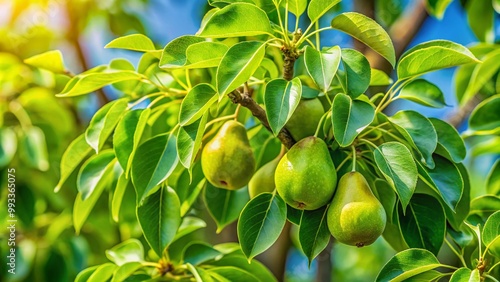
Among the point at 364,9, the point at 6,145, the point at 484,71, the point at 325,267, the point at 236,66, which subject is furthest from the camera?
the point at 364,9

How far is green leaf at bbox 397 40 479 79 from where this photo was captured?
1.03 meters

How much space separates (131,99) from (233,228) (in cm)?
113

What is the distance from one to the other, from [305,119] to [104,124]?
392 millimetres

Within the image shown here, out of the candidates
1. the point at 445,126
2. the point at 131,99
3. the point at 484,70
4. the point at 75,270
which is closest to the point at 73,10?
the point at 75,270

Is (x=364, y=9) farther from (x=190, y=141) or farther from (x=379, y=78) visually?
(x=190, y=141)

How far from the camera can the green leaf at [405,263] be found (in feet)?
3.43

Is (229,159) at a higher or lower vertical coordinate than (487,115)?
higher

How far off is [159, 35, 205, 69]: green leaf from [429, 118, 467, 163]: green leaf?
0.49m

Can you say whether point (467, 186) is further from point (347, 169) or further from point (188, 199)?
point (188, 199)

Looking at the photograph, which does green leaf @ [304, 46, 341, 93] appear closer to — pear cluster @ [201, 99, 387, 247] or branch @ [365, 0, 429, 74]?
pear cluster @ [201, 99, 387, 247]

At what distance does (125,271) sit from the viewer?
1263 millimetres

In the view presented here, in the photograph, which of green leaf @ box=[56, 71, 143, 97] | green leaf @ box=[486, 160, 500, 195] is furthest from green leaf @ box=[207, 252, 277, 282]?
green leaf @ box=[486, 160, 500, 195]

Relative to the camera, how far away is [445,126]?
3.97 ft

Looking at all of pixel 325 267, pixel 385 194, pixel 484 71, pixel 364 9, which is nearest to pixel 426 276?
pixel 385 194
